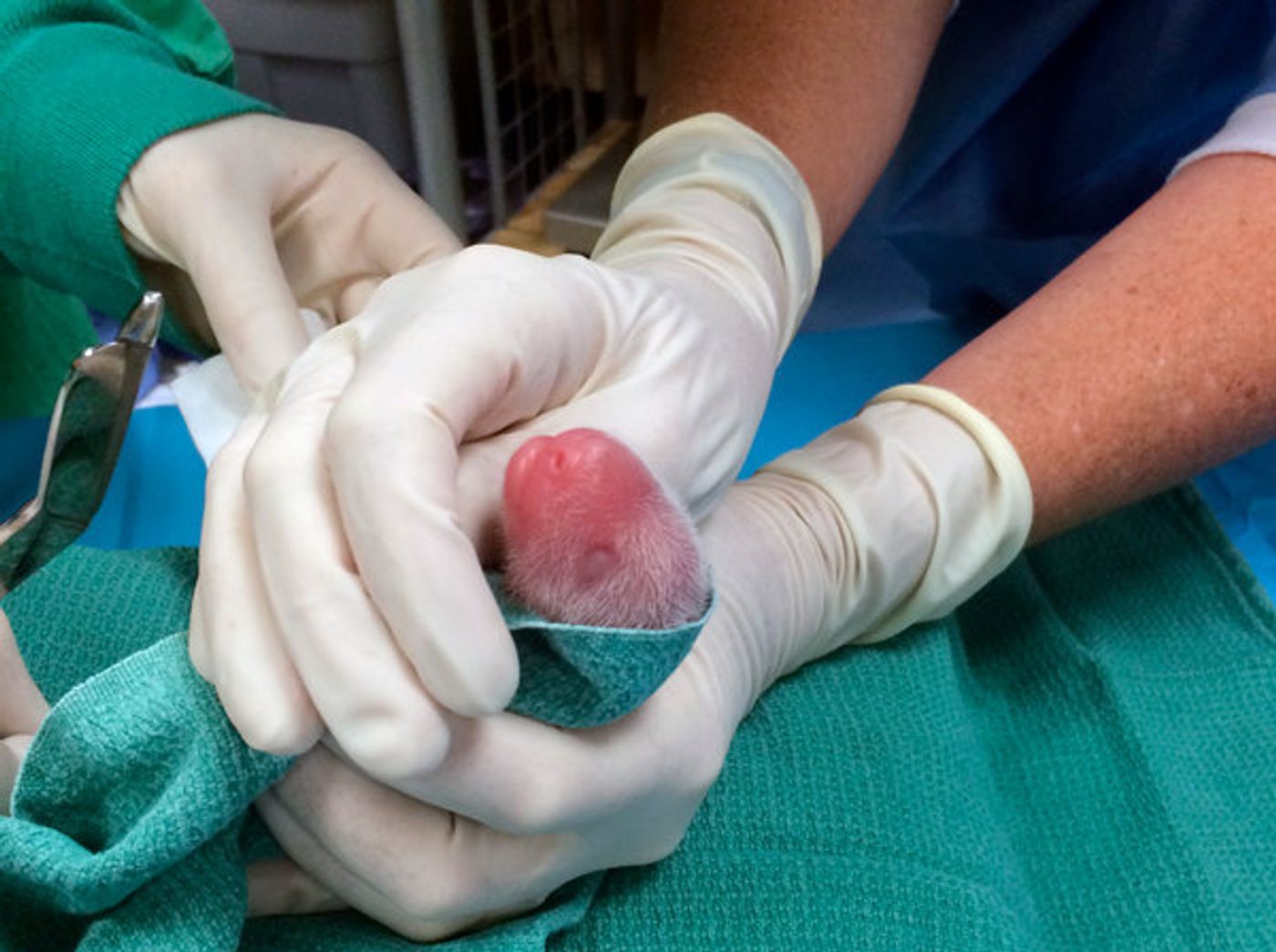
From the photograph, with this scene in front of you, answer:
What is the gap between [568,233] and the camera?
1.60 m

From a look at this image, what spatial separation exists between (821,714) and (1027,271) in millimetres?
687

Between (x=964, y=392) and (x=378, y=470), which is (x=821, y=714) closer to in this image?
(x=964, y=392)

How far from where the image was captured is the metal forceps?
58 centimetres

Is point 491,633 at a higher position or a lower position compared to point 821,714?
higher

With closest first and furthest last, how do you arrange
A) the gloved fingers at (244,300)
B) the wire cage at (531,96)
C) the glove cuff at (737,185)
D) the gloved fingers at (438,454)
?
1. the gloved fingers at (438,454)
2. the gloved fingers at (244,300)
3. the glove cuff at (737,185)
4. the wire cage at (531,96)

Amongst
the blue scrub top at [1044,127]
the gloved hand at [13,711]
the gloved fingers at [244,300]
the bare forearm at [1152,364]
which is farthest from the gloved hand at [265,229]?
the blue scrub top at [1044,127]

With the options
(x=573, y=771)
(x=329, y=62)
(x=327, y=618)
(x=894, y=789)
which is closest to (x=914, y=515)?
(x=894, y=789)

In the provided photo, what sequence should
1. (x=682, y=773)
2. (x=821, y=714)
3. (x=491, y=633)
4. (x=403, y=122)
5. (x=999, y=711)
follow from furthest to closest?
(x=403, y=122) < (x=999, y=711) < (x=821, y=714) < (x=682, y=773) < (x=491, y=633)

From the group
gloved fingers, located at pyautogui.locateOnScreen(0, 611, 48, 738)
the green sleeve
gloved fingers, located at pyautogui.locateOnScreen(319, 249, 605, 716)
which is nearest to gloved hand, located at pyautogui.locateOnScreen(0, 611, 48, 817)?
gloved fingers, located at pyautogui.locateOnScreen(0, 611, 48, 738)

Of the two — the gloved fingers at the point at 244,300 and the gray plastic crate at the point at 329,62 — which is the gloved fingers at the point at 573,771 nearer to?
the gloved fingers at the point at 244,300

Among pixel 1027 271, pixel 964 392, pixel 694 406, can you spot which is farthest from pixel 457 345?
pixel 1027 271

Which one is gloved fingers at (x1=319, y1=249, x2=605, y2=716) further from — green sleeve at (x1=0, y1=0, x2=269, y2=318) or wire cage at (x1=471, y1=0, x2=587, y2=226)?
wire cage at (x1=471, y1=0, x2=587, y2=226)

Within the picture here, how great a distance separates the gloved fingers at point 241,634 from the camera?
19.8 inches

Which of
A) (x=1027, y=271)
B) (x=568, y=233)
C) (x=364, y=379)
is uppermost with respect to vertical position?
(x=364, y=379)
